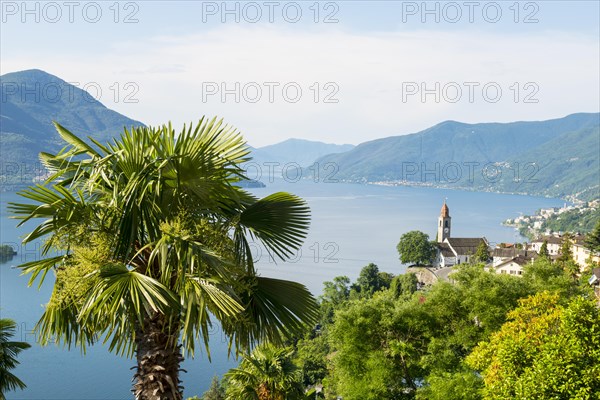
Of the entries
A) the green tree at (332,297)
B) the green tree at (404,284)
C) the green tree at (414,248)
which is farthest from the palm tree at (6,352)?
the green tree at (414,248)

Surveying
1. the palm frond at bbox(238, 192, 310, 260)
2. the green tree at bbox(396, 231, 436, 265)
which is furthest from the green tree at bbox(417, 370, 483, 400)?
the green tree at bbox(396, 231, 436, 265)

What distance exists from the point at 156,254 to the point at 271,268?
67623 millimetres

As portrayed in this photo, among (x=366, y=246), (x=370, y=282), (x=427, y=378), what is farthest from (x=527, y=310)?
(x=366, y=246)

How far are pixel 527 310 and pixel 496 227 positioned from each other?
434ft

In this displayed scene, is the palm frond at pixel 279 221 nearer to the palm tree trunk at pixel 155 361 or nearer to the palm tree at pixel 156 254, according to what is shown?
the palm tree at pixel 156 254

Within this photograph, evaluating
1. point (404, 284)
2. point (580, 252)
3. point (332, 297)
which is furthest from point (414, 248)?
point (332, 297)

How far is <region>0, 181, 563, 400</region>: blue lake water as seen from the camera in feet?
119

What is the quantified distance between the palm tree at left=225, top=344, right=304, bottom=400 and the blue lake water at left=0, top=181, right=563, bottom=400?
842 mm

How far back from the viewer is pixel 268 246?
15.1 ft

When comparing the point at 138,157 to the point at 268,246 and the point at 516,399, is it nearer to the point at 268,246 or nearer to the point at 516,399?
the point at 268,246

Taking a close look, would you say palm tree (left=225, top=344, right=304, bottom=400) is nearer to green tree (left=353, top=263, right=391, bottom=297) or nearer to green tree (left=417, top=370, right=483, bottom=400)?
green tree (left=417, top=370, right=483, bottom=400)

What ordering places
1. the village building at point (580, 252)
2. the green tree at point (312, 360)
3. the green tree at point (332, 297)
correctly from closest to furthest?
the green tree at point (312, 360)
the green tree at point (332, 297)
the village building at point (580, 252)

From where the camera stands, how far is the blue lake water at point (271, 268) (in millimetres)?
36250

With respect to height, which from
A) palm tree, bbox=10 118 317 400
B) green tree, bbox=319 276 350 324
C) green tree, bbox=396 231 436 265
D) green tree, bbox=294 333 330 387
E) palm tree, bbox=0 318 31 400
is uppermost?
palm tree, bbox=10 118 317 400
